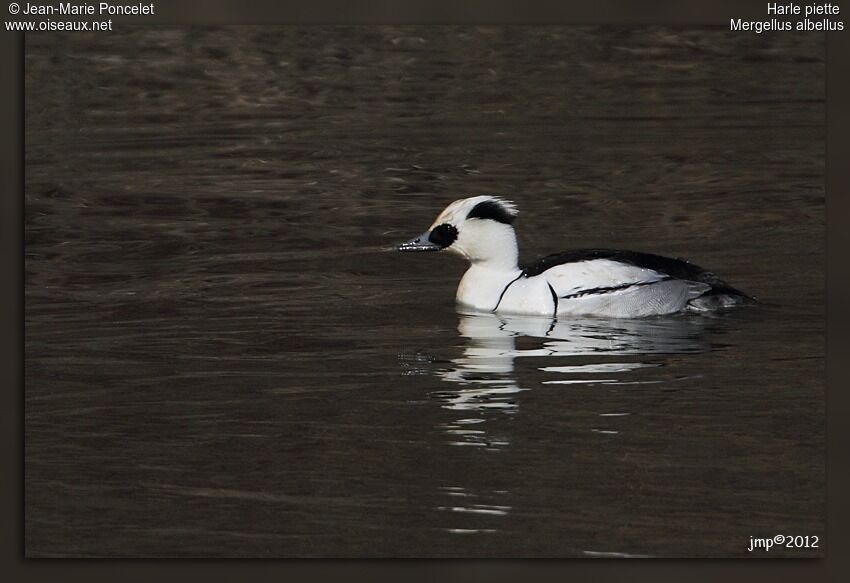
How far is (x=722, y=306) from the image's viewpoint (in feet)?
40.6

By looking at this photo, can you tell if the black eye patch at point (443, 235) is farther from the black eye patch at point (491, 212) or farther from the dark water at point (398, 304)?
the dark water at point (398, 304)

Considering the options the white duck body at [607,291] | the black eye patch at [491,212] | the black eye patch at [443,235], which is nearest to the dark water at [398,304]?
the white duck body at [607,291]

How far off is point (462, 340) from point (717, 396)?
7.85ft

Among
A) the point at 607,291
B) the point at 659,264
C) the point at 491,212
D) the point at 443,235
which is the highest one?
the point at 491,212

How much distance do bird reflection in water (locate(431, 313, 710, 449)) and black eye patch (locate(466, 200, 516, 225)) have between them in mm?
791

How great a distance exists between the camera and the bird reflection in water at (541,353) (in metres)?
9.98

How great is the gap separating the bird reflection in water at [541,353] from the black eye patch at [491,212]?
791 millimetres

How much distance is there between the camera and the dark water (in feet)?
27.7

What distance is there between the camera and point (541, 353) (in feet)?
37.1

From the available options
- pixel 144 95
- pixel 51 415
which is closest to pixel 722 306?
pixel 51 415

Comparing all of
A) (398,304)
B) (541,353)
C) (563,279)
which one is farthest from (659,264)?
(398,304)

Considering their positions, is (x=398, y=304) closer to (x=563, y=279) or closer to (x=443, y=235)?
(x=443, y=235)

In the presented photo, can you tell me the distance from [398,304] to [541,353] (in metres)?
1.83

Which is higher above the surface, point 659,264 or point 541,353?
point 659,264
